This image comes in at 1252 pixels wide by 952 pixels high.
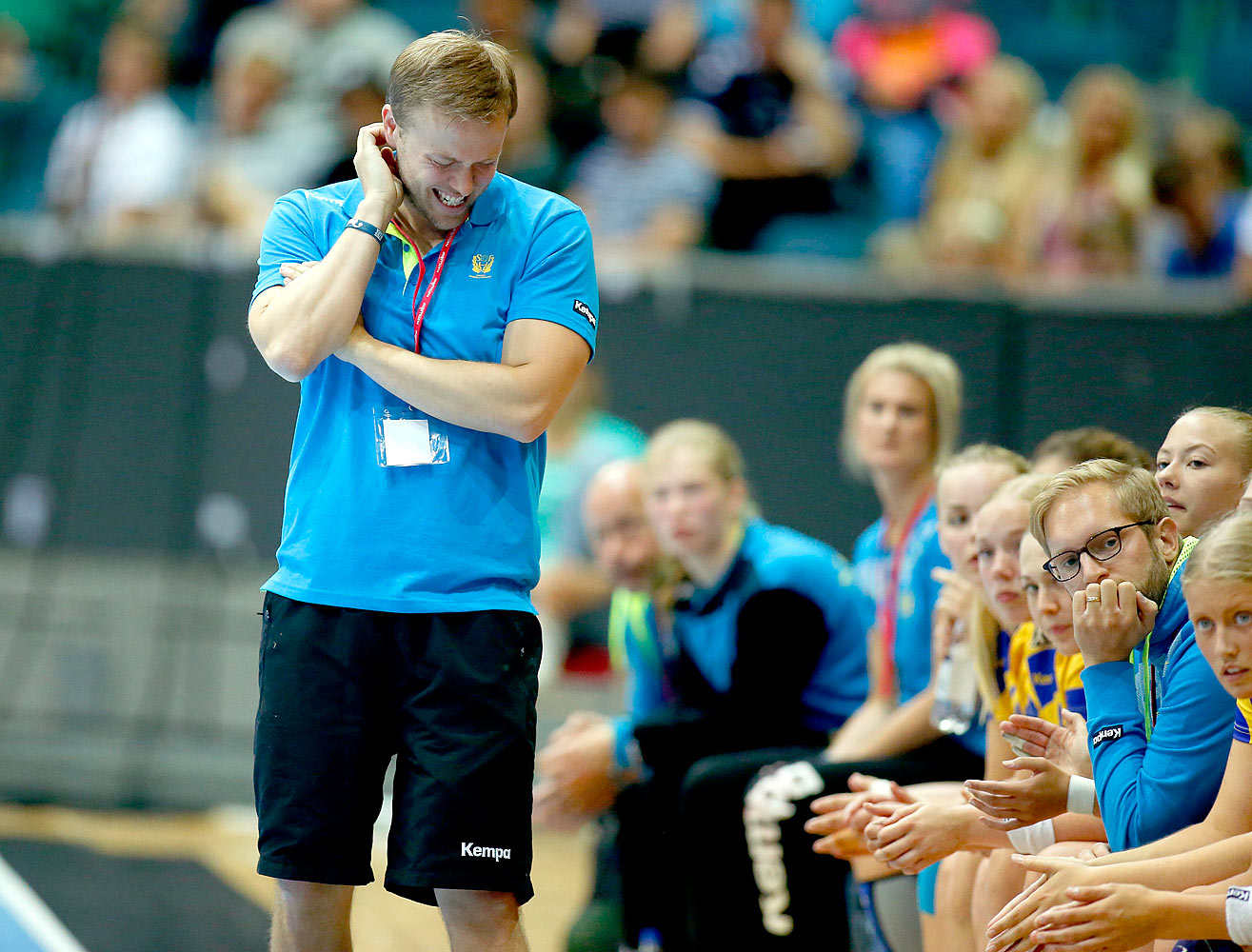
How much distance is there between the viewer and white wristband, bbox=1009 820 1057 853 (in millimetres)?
2568

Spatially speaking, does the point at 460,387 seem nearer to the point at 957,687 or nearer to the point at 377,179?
the point at 377,179

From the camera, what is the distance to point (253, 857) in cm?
527

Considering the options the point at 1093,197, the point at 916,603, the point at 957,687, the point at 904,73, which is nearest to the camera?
the point at 957,687

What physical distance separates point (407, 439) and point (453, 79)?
60 centimetres

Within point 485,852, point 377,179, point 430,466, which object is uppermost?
point 377,179

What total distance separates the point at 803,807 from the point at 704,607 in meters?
0.77

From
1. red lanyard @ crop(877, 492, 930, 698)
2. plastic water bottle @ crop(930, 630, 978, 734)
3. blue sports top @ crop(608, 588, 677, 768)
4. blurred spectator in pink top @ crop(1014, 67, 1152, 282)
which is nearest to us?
plastic water bottle @ crop(930, 630, 978, 734)

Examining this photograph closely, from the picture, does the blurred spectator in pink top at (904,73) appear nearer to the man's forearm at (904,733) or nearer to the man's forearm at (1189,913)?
the man's forearm at (904,733)

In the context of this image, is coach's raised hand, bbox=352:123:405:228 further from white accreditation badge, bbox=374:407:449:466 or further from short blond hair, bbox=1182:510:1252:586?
short blond hair, bbox=1182:510:1252:586

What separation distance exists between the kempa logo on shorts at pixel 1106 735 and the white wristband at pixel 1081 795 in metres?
0.16

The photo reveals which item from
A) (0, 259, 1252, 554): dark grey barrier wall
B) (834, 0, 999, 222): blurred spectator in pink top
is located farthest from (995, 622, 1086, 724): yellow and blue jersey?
(834, 0, 999, 222): blurred spectator in pink top

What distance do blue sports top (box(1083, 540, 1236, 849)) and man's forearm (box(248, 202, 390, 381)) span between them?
132cm

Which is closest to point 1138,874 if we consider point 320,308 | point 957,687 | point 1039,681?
point 1039,681

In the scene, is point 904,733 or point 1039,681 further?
point 904,733
